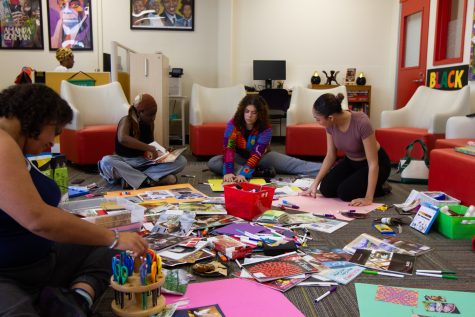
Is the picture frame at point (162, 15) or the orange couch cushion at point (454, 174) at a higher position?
the picture frame at point (162, 15)

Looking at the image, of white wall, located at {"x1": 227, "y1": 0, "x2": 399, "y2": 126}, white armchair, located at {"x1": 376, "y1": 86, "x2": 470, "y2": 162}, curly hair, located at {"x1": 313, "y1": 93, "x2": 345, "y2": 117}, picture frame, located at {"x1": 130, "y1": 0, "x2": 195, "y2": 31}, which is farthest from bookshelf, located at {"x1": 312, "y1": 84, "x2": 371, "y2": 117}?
curly hair, located at {"x1": 313, "y1": 93, "x2": 345, "y2": 117}

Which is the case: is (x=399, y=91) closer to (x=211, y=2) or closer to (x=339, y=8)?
(x=339, y=8)

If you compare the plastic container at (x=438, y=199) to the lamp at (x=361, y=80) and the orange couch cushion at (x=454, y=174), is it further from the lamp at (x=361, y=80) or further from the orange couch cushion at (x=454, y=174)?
the lamp at (x=361, y=80)

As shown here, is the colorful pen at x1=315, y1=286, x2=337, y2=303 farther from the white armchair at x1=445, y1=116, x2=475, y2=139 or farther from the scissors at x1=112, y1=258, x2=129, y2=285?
the white armchair at x1=445, y1=116, x2=475, y2=139

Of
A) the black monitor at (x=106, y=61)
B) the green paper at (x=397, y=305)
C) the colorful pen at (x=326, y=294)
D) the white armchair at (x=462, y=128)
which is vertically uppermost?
the black monitor at (x=106, y=61)

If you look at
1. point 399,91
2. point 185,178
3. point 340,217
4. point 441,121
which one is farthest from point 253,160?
point 399,91

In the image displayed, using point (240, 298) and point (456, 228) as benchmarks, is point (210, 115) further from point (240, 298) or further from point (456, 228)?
point (240, 298)

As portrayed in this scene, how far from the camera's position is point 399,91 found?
6645 mm

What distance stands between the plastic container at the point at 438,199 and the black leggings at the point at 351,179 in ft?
1.35

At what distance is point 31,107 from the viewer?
4.19 ft

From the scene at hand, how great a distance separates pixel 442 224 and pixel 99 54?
5.85m

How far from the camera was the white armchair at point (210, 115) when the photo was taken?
5.12m

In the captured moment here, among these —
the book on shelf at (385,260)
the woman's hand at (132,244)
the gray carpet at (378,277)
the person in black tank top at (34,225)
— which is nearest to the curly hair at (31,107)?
the person in black tank top at (34,225)

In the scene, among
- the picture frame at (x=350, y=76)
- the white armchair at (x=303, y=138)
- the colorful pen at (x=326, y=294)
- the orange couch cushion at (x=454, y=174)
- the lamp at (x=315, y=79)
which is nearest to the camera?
the colorful pen at (x=326, y=294)
